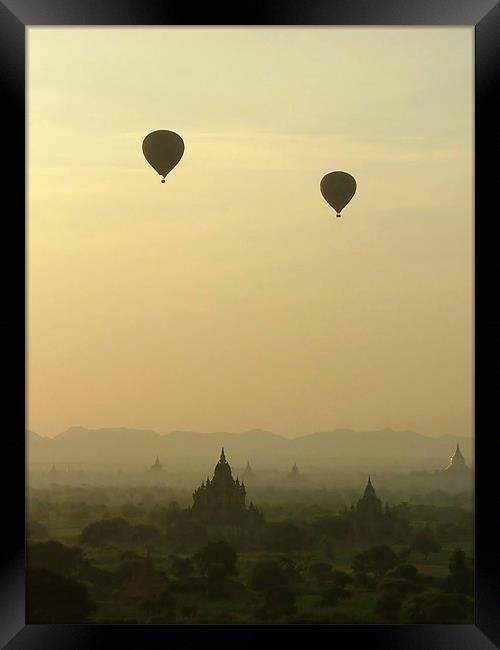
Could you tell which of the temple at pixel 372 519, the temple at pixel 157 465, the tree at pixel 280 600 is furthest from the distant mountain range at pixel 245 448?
the tree at pixel 280 600

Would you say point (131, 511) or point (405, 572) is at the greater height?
point (131, 511)

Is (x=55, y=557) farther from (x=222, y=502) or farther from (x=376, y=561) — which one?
(x=376, y=561)

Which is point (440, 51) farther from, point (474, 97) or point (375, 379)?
point (375, 379)

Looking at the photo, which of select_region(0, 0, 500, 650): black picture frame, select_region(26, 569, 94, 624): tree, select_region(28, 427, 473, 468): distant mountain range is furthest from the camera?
select_region(28, 427, 473, 468): distant mountain range

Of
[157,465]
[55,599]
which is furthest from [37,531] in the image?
[157,465]

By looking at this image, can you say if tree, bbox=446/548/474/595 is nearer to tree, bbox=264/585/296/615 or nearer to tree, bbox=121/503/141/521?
tree, bbox=264/585/296/615

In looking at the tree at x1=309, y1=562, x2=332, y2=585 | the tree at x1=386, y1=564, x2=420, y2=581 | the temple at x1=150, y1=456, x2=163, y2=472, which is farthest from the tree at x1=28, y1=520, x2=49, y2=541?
the tree at x1=386, y1=564, x2=420, y2=581
